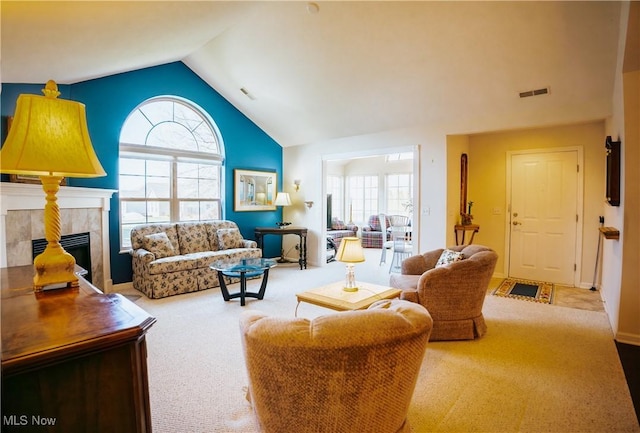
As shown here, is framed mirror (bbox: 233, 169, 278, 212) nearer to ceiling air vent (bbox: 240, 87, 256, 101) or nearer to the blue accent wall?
the blue accent wall

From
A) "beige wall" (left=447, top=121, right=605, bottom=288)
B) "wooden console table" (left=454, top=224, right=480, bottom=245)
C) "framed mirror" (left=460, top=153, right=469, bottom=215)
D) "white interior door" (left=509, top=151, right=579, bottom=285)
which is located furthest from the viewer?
"framed mirror" (left=460, top=153, right=469, bottom=215)

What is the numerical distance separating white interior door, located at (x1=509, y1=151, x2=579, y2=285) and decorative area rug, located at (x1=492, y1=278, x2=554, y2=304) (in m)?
0.22

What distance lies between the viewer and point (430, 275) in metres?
3.09

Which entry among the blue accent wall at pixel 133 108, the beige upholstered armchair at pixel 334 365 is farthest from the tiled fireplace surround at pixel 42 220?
the beige upholstered armchair at pixel 334 365

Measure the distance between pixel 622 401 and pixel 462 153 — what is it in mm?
4016

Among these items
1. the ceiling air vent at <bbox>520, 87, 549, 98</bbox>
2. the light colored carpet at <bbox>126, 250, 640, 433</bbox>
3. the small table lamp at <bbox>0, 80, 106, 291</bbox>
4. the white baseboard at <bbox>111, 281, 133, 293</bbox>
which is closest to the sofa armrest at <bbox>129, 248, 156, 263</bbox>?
the white baseboard at <bbox>111, 281, 133, 293</bbox>

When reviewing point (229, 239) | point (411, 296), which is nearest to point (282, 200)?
point (229, 239)

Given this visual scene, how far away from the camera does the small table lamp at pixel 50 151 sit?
1211mm

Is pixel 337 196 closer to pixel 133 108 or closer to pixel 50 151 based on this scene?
pixel 133 108

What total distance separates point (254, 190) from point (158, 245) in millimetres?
2349

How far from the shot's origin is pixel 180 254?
17.4 feet

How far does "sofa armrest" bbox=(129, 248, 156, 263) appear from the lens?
4535 millimetres

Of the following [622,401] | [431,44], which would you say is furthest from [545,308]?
[431,44]

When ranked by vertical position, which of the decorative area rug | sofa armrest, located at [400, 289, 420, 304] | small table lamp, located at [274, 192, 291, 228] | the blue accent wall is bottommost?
the decorative area rug
